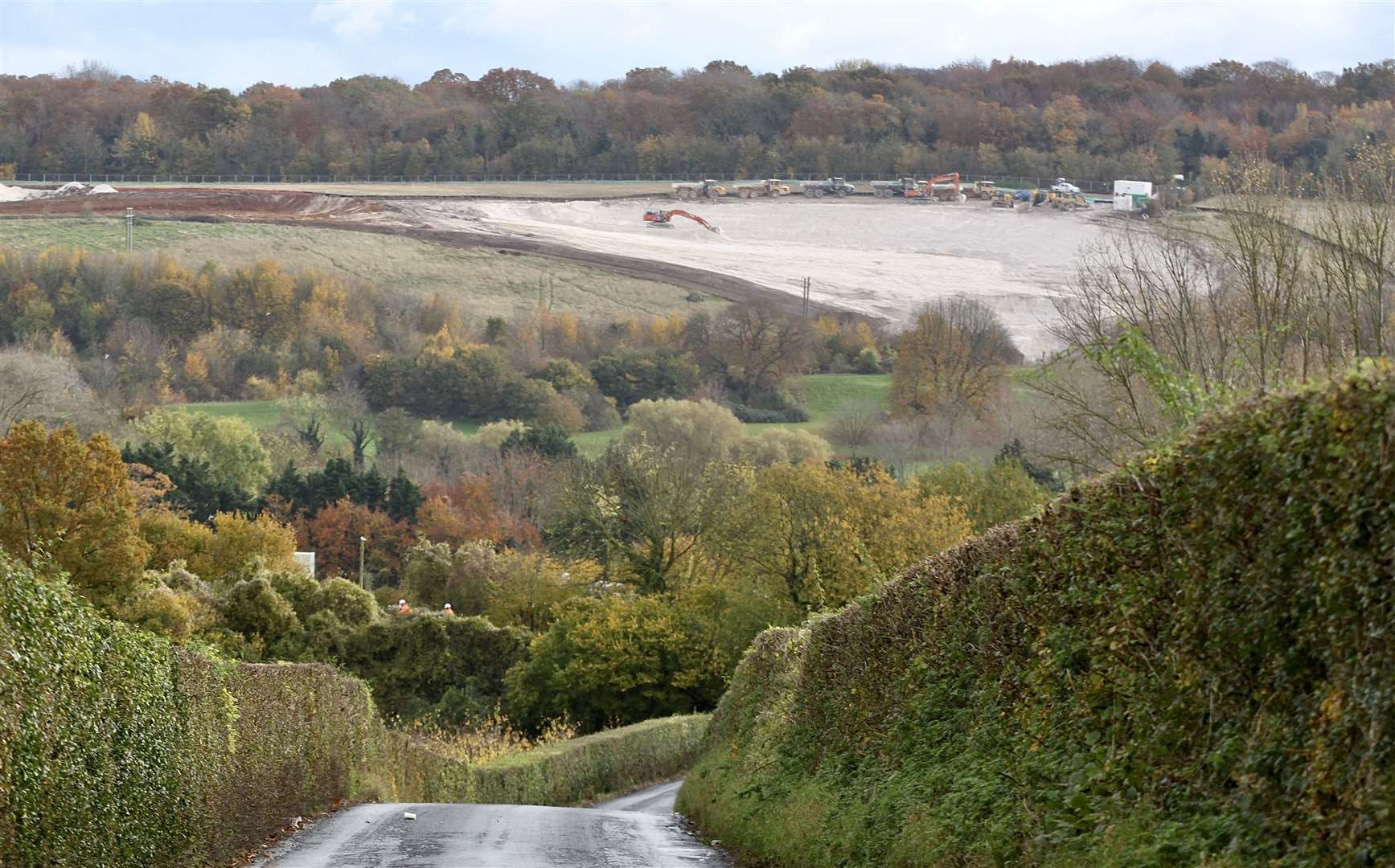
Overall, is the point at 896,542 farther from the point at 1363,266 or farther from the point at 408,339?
the point at 408,339

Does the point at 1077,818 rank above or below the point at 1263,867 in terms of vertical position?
below

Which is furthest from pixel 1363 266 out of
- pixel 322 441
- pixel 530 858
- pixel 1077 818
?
pixel 322 441

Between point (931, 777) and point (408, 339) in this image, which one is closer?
point (931, 777)

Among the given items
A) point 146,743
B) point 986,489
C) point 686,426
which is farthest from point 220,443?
point 146,743

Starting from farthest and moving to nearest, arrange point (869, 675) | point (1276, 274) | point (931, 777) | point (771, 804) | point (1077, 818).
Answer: point (1276, 274) < point (771, 804) < point (869, 675) < point (931, 777) < point (1077, 818)

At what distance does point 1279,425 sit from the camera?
265 inches

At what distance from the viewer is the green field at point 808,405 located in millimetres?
128875

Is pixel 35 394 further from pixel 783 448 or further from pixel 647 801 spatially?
pixel 647 801

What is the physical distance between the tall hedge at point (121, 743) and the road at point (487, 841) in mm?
893

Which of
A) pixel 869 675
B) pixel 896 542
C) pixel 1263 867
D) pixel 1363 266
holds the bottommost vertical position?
pixel 896 542

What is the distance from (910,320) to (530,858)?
157m

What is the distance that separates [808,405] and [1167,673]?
139 m

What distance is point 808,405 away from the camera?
14675 centimetres

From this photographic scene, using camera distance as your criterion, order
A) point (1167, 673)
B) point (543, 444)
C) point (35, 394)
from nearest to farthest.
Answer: point (1167, 673) < point (35, 394) < point (543, 444)
